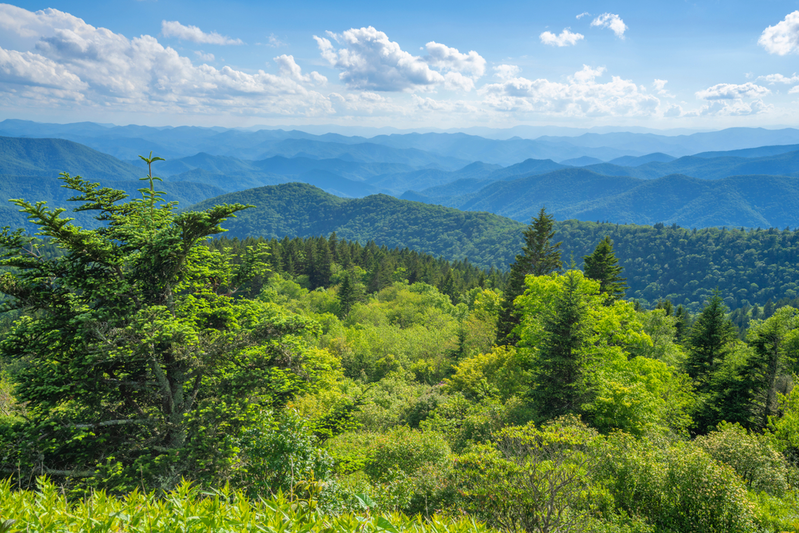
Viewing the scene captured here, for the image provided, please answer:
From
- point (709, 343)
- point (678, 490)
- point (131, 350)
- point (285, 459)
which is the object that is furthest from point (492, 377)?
point (131, 350)

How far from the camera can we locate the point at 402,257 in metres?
96.9

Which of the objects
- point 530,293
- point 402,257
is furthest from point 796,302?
point 530,293

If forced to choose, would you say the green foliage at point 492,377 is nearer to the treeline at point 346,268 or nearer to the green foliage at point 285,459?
the green foliage at point 285,459

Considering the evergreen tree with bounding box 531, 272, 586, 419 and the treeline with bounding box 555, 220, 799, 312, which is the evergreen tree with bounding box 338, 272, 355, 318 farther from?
the treeline with bounding box 555, 220, 799, 312

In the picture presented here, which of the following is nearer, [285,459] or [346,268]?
[285,459]

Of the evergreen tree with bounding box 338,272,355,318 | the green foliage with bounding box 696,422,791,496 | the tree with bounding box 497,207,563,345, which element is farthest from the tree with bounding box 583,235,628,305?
the evergreen tree with bounding box 338,272,355,318

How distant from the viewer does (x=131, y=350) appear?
904cm

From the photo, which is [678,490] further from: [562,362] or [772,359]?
[772,359]

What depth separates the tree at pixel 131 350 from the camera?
932 centimetres

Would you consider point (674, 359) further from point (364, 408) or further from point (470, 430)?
point (364, 408)

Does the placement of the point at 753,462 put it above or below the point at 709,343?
above

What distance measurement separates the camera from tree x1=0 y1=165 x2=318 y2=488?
9.32m

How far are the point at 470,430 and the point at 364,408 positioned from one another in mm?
6506

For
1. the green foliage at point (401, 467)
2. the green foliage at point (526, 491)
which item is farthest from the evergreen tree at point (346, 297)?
the green foliage at point (526, 491)
